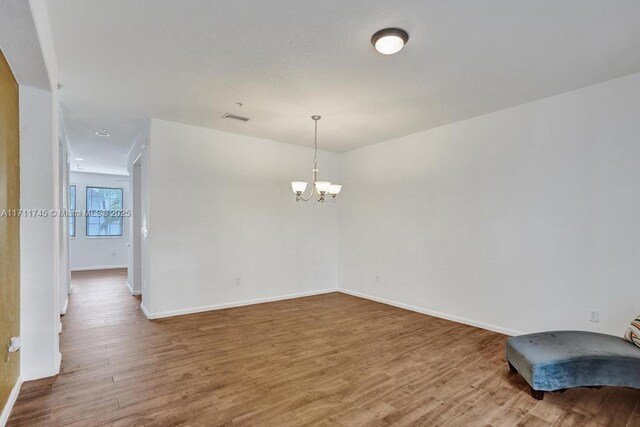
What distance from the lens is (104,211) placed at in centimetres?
973

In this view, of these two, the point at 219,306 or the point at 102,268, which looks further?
the point at 102,268

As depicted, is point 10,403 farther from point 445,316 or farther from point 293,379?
point 445,316

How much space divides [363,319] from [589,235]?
2888mm

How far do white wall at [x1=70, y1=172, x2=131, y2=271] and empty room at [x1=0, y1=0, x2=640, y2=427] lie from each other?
406 centimetres

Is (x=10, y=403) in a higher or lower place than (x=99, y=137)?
lower

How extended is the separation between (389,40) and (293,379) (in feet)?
9.71

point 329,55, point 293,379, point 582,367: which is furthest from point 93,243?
point 582,367

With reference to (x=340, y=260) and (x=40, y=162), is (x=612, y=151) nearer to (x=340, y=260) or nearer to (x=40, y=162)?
(x=340, y=260)

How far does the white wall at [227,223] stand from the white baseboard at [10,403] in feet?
6.47

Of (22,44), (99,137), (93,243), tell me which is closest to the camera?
(22,44)

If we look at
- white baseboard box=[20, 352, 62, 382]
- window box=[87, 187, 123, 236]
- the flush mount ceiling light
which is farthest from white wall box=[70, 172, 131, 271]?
the flush mount ceiling light

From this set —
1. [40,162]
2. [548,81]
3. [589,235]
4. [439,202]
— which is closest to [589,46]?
[548,81]

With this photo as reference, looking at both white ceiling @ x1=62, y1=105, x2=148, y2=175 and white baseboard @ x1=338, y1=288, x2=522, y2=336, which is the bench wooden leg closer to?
white baseboard @ x1=338, y1=288, x2=522, y2=336

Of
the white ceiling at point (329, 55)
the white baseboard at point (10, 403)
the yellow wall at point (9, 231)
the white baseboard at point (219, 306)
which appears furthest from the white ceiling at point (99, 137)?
the white baseboard at point (10, 403)
